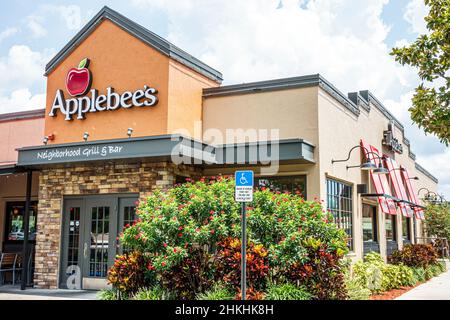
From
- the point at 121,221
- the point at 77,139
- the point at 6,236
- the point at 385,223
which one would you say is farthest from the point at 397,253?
the point at 6,236

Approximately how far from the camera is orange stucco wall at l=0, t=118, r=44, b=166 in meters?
17.2

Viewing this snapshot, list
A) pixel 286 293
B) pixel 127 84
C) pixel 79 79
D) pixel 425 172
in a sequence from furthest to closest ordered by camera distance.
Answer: pixel 425 172, pixel 79 79, pixel 127 84, pixel 286 293

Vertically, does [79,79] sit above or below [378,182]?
above

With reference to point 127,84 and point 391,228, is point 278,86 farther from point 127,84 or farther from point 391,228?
point 391,228

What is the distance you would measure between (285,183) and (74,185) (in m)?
5.91

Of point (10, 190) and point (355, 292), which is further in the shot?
point (10, 190)

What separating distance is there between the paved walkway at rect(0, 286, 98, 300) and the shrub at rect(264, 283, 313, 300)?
479cm

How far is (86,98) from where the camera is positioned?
48.2 feet

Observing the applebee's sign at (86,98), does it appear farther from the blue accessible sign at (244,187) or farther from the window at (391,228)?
the window at (391,228)

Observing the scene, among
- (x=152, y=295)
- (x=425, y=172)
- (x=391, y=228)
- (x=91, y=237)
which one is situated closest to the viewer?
(x=152, y=295)

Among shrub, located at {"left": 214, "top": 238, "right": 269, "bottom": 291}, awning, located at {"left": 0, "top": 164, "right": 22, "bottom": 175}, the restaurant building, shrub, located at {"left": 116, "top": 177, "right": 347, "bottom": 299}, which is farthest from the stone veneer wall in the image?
shrub, located at {"left": 214, "top": 238, "right": 269, "bottom": 291}

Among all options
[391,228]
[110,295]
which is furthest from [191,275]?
[391,228]

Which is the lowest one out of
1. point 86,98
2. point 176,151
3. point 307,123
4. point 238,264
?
point 238,264

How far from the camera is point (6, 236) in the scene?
17.8 m
